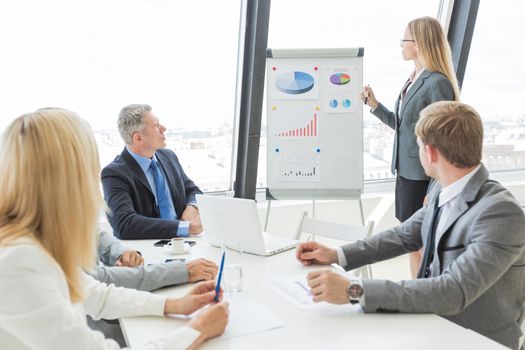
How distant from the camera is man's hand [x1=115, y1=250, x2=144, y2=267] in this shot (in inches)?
80.5

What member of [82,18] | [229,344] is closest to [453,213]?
[229,344]

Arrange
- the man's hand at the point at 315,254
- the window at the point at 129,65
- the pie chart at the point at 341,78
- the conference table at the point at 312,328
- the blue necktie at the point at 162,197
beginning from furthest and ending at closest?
the pie chart at the point at 341,78
the window at the point at 129,65
the blue necktie at the point at 162,197
the man's hand at the point at 315,254
the conference table at the point at 312,328

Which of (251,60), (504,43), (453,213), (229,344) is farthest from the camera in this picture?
(504,43)

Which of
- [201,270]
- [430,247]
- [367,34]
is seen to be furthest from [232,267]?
[367,34]

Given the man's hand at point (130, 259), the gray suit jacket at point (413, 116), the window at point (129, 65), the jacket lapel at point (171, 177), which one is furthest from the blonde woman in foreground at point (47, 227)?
the gray suit jacket at point (413, 116)

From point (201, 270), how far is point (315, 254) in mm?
461

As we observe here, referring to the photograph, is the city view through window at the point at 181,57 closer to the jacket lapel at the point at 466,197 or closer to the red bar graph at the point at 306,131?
the red bar graph at the point at 306,131

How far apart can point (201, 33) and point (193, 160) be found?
39.1 inches

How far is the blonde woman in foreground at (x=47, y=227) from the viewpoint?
3.35 ft

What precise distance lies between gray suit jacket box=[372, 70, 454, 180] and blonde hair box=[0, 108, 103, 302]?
8.02 ft

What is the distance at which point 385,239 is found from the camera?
205 centimetres

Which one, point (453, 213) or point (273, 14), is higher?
point (273, 14)

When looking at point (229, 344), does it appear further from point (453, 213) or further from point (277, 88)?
point (277, 88)

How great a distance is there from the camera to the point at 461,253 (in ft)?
5.33
